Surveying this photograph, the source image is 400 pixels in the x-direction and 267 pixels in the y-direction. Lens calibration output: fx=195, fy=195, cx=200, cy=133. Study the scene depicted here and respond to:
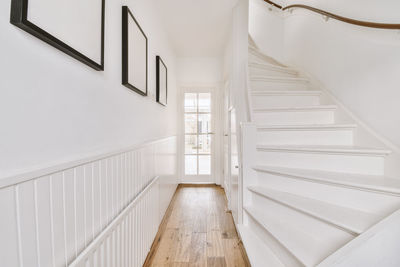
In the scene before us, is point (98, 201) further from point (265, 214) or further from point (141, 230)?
point (265, 214)

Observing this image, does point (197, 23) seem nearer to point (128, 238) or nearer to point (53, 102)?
point (53, 102)

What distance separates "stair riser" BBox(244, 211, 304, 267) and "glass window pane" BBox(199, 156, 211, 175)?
2156mm

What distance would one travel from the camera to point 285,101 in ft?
6.95

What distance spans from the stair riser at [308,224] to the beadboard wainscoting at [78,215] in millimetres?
942

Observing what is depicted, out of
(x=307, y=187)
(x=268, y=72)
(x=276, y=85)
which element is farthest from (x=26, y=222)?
(x=268, y=72)

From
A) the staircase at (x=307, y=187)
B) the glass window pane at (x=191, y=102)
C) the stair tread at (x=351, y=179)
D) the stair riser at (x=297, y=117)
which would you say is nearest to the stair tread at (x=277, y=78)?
the staircase at (x=307, y=187)

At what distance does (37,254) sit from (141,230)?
91cm

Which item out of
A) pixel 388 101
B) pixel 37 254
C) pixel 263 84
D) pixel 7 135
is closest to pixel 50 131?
pixel 7 135

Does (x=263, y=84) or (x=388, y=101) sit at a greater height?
(x=263, y=84)

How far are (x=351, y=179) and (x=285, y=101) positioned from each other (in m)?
1.11

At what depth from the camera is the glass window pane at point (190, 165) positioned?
12.5 feet

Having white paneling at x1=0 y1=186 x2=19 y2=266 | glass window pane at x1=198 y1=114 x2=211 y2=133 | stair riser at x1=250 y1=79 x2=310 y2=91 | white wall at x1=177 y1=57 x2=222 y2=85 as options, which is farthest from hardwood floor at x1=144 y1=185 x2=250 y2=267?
white wall at x1=177 y1=57 x2=222 y2=85

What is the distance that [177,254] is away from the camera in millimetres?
1662

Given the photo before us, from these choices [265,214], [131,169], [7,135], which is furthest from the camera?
[265,214]
